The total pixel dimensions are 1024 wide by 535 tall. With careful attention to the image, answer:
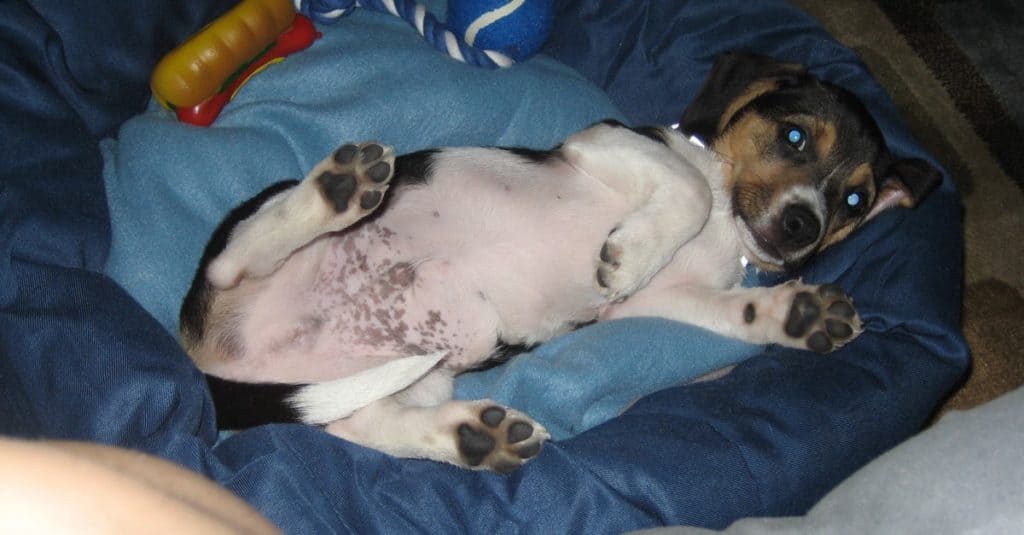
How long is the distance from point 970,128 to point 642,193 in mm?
2284

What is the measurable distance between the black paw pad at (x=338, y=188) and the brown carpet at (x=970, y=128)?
2.45 meters

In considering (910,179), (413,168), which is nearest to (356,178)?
(413,168)

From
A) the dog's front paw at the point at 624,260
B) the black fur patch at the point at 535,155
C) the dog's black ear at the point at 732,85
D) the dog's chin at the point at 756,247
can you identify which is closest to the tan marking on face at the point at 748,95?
the dog's black ear at the point at 732,85

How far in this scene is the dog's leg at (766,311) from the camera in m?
2.68

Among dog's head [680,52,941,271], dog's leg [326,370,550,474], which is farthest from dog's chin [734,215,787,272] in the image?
dog's leg [326,370,550,474]

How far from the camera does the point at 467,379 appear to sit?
299 centimetres

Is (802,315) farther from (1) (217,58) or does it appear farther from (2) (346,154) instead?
(1) (217,58)

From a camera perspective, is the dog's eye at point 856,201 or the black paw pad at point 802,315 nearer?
the black paw pad at point 802,315

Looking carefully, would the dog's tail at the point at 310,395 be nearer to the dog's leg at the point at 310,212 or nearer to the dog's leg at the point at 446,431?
the dog's leg at the point at 446,431

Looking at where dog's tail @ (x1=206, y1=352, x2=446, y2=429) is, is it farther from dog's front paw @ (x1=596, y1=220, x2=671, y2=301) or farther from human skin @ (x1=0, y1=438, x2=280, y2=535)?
human skin @ (x1=0, y1=438, x2=280, y2=535)

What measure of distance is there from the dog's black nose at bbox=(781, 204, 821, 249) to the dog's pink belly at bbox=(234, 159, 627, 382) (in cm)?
50

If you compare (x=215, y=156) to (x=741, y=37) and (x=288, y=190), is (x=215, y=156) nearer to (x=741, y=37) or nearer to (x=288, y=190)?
(x=288, y=190)

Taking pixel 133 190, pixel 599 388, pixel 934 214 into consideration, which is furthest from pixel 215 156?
pixel 934 214

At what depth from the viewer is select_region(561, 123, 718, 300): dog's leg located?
2461 mm
